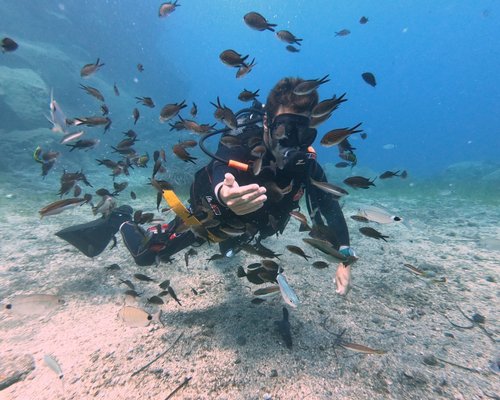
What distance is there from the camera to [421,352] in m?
3.13

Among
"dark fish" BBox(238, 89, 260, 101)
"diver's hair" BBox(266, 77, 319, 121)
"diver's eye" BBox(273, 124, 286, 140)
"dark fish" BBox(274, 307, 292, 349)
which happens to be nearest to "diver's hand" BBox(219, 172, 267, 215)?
"diver's eye" BBox(273, 124, 286, 140)

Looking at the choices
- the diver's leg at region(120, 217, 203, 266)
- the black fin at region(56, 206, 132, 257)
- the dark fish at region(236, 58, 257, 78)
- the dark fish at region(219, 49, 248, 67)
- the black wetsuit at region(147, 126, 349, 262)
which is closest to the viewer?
the black wetsuit at region(147, 126, 349, 262)

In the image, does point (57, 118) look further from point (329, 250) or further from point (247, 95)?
point (329, 250)

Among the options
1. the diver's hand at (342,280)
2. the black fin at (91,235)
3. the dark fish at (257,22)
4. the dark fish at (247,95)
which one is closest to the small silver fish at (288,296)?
the diver's hand at (342,280)

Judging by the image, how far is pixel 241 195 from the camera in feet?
7.98

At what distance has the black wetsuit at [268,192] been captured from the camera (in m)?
3.26

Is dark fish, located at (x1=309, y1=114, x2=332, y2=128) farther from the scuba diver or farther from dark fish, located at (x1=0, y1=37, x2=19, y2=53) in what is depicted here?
dark fish, located at (x1=0, y1=37, x2=19, y2=53)

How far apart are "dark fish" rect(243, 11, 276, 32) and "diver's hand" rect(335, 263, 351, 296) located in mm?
3947

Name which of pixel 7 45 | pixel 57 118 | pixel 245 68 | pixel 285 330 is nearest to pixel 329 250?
pixel 285 330

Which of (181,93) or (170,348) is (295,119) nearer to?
(170,348)

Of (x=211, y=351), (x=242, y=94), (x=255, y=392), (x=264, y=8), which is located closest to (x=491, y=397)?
(x=255, y=392)

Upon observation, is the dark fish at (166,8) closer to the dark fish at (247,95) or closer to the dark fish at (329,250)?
the dark fish at (247,95)

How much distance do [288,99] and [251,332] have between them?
3279 mm

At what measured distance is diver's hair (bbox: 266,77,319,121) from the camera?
3.52m
